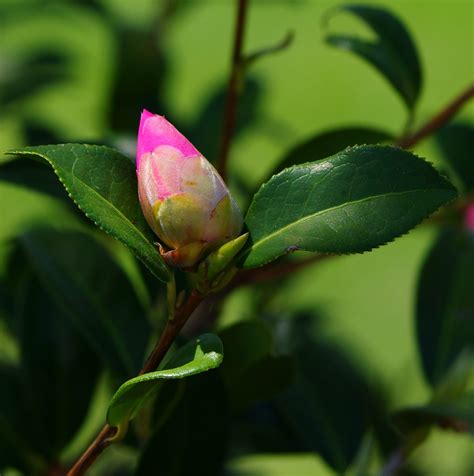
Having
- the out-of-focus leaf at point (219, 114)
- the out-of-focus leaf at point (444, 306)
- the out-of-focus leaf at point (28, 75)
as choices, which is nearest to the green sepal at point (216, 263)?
the out-of-focus leaf at point (444, 306)

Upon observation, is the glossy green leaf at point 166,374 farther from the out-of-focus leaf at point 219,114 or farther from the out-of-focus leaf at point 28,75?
the out-of-focus leaf at point 28,75

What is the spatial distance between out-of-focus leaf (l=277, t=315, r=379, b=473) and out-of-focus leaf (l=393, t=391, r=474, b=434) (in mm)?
105

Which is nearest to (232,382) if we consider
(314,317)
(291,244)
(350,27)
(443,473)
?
(291,244)

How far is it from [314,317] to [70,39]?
2630 mm

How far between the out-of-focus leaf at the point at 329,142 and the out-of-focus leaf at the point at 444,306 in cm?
21

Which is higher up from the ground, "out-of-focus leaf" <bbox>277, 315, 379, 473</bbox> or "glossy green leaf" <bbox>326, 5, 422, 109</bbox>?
"glossy green leaf" <bbox>326, 5, 422, 109</bbox>

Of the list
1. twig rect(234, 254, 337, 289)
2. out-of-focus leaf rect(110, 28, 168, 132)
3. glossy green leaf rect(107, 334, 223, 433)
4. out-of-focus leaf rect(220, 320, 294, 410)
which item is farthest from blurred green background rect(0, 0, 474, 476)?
glossy green leaf rect(107, 334, 223, 433)

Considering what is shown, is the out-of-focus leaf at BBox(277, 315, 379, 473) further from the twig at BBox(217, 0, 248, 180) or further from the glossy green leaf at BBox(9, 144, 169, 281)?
the glossy green leaf at BBox(9, 144, 169, 281)

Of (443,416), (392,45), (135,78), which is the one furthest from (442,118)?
(135,78)

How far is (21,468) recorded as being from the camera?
3.07 ft

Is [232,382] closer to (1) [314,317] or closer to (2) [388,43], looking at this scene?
(2) [388,43]

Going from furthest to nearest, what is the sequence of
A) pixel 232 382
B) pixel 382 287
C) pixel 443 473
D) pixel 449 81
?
pixel 449 81 → pixel 382 287 → pixel 443 473 → pixel 232 382

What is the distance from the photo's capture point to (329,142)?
3.19ft

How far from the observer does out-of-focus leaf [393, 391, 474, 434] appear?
2.77 ft
